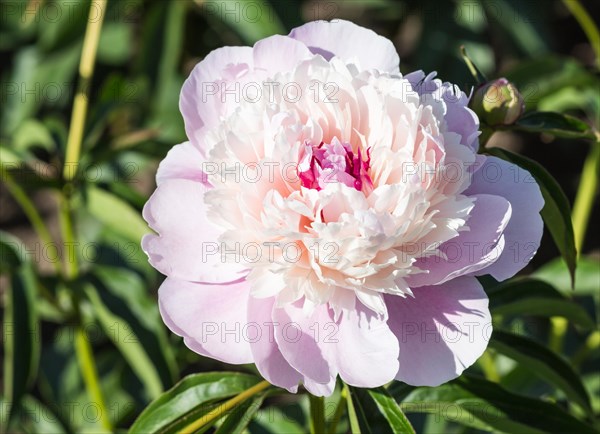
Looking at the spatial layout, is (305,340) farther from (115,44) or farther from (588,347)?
(115,44)

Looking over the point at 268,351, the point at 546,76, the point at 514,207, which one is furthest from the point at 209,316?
the point at 546,76

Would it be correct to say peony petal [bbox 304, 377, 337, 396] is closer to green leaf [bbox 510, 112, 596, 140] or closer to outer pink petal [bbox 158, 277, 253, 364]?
outer pink petal [bbox 158, 277, 253, 364]

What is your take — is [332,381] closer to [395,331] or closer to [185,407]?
[395,331]

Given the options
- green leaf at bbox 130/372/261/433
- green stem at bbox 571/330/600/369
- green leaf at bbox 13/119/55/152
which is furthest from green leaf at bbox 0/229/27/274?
green stem at bbox 571/330/600/369

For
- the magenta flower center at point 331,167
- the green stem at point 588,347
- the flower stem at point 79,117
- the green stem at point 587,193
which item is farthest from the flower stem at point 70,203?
the green stem at point 587,193

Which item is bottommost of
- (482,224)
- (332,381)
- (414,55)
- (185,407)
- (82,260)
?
(82,260)

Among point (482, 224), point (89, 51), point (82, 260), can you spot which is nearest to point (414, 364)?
point (482, 224)
